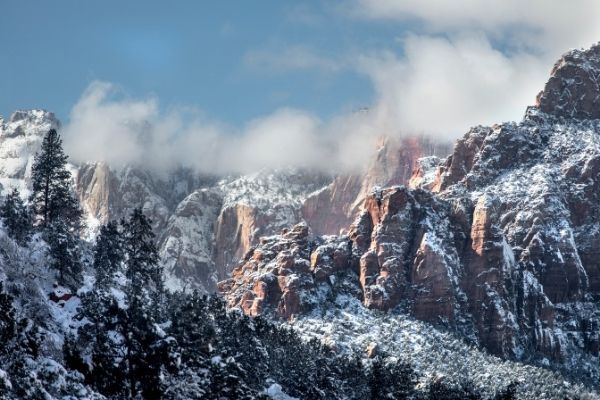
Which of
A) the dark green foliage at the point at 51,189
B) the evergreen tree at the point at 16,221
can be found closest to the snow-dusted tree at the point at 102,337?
the evergreen tree at the point at 16,221

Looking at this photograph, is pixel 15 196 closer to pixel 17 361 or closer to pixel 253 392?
pixel 253 392

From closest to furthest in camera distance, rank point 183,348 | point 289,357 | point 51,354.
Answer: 1. point 51,354
2. point 183,348
3. point 289,357

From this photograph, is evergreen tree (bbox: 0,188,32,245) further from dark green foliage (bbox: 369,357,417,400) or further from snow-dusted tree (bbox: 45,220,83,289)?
dark green foliage (bbox: 369,357,417,400)

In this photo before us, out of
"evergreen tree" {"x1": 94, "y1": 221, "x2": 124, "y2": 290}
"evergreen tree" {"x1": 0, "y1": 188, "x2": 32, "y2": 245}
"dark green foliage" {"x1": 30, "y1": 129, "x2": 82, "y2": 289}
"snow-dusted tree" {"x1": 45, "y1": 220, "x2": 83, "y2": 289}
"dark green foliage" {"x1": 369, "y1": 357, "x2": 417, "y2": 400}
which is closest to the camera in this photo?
"snow-dusted tree" {"x1": 45, "y1": 220, "x2": 83, "y2": 289}

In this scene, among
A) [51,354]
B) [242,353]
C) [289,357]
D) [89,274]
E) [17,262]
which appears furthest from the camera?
[289,357]

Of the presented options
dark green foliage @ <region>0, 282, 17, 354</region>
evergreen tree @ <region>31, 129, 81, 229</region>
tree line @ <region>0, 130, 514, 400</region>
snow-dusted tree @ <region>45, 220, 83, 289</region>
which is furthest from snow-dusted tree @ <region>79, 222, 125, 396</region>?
evergreen tree @ <region>31, 129, 81, 229</region>

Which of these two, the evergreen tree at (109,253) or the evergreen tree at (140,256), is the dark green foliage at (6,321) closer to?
the evergreen tree at (109,253)

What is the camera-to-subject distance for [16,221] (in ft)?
477

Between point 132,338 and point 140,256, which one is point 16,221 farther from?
point 132,338

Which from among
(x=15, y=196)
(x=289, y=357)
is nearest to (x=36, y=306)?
(x=15, y=196)

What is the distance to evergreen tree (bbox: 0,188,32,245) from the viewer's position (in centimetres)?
14138

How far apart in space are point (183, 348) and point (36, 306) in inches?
872

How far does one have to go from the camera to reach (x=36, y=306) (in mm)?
125250

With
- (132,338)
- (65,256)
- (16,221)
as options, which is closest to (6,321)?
(132,338)
